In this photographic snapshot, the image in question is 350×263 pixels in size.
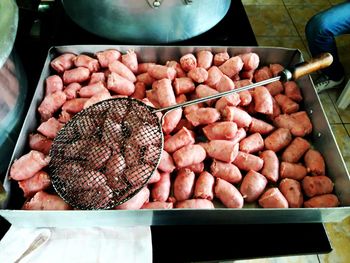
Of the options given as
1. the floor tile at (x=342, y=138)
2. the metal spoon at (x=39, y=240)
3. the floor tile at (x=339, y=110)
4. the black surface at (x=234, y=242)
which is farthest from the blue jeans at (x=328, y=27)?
the metal spoon at (x=39, y=240)

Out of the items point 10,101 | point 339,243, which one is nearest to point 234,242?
point 10,101

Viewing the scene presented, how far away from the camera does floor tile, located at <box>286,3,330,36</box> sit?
2.62m

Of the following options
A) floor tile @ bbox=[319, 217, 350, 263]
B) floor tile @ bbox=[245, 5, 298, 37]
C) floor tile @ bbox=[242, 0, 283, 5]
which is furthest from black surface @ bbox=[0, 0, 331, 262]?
floor tile @ bbox=[242, 0, 283, 5]

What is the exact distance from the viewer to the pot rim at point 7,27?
0.77 m

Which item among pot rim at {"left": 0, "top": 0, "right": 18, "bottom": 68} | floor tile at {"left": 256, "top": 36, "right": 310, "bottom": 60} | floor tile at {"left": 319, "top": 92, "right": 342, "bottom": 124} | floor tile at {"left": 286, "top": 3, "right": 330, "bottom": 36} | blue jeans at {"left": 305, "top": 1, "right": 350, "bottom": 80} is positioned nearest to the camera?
pot rim at {"left": 0, "top": 0, "right": 18, "bottom": 68}

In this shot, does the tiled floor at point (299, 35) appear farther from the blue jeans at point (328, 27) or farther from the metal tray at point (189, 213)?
the metal tray at point (189, 213)

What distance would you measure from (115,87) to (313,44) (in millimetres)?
1385

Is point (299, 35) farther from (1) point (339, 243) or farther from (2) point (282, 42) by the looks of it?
(1) point (339, 243)

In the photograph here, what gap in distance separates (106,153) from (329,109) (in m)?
1.68

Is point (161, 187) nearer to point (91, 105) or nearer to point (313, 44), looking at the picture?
point (91, 105)

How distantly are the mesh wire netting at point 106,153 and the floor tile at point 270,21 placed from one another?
6.04ft

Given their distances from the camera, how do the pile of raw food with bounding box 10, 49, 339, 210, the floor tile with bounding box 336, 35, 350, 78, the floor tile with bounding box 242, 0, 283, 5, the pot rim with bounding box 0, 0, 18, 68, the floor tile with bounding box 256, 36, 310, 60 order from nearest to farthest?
the pot rim with bounding box 0, 0, 18, 68 < the pile of raw food with bounding box 10, 49, 339, 210 < the floor tile with bounding box 336, 35, 350, 78 < the floor tile with bounding box 256, 36, 310, 60 < the floor tile with bounding box 242, 0, 283, 5

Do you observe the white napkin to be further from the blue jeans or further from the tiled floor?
the blue jeans

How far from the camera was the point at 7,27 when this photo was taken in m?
0.80
